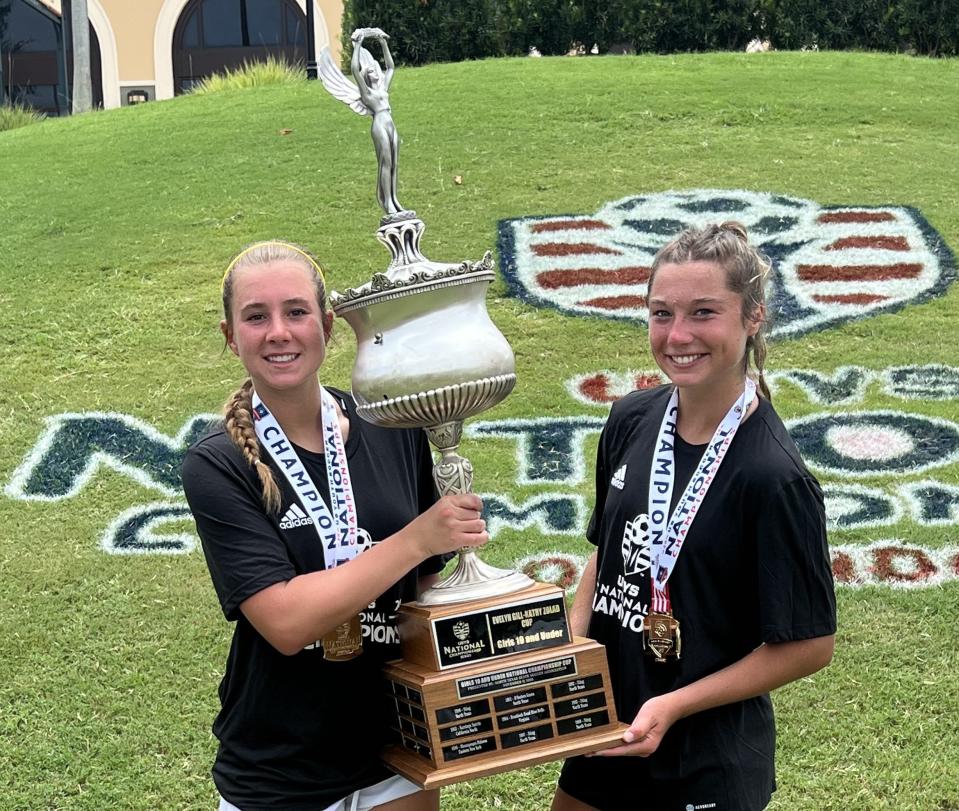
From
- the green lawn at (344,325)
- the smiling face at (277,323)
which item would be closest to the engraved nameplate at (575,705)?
the smiling face at (277,323)

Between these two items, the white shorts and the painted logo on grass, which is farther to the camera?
the painted logo on grass

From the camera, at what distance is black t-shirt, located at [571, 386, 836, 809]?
7.48 feet

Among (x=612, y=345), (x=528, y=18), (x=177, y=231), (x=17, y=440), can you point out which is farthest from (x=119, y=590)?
(x=528, y=18)

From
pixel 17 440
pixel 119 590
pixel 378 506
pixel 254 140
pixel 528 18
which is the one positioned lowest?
pixel 119 590

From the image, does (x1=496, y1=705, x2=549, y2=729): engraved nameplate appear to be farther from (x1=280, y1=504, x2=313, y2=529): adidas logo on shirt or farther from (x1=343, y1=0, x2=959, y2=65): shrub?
(x1=343, y1=0, x2=959, y2=65): shrub

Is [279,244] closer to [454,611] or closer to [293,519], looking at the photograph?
[293,519]

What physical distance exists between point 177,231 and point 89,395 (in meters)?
2.62

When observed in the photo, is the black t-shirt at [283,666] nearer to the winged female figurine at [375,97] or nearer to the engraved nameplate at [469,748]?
the engraved nameplate at [469,748]

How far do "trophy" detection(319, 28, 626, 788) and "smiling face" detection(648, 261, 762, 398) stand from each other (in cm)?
32

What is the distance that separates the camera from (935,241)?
902cm

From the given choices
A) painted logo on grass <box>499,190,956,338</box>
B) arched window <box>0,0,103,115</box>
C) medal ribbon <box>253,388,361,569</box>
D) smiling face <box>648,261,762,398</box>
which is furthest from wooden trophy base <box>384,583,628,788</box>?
arched window <box>0,0,103,115</box>

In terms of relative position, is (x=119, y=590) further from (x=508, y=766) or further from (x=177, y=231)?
(x=177, y=231)

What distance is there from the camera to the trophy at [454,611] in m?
2.35

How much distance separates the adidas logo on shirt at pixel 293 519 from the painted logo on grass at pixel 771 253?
5963mm
